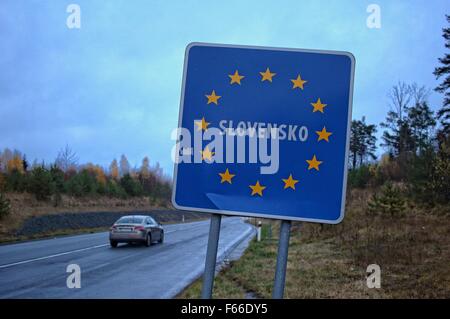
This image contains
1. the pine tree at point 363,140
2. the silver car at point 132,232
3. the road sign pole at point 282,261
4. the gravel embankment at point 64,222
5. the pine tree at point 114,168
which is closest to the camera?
the road sign pole at point 282,261

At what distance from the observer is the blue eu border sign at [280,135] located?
2.19 metres

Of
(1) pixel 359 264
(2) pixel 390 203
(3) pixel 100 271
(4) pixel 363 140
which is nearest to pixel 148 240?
(3) pixel 100 271

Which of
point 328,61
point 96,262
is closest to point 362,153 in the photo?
point 96,262

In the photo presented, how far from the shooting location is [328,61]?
2217 millimetres

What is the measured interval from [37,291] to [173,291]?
8.75 feet

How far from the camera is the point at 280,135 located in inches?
86.0

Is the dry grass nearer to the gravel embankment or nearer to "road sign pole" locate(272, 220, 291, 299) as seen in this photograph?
the gravel embankment

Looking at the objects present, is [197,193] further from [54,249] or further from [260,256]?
[54,249]

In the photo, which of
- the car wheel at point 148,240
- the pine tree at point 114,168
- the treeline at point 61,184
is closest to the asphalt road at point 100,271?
the car wheel at point 148,240

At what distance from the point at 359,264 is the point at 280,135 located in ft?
32.0

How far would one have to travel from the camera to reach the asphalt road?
8.70m

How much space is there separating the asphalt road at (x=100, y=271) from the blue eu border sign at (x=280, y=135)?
6.63 metres

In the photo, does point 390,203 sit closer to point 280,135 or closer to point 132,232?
point 132,232

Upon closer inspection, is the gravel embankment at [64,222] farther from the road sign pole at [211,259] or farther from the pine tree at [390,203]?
the road sign pole at [211,259]
